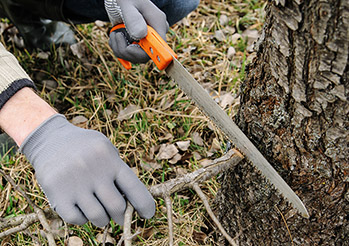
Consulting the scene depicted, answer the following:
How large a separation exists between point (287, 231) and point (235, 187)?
34 centimetres

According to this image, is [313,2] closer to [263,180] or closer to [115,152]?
[263,180]

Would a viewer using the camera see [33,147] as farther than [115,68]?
No

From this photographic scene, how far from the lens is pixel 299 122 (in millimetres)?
1306

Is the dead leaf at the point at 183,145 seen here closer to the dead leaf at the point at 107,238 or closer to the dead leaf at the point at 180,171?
the dead leaf at the point at 180,171

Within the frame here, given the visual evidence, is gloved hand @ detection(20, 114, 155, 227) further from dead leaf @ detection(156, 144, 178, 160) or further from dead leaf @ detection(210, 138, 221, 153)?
dead leaf @ detection(210, 138, 221, 153)

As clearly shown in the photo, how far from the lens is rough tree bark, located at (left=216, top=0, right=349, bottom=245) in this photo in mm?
1092

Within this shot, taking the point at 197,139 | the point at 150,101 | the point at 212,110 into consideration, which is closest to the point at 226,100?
the point at 197,139

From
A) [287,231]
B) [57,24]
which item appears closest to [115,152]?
[287,231]

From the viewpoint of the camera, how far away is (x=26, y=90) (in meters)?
1.66

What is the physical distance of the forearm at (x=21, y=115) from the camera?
5.20 ft

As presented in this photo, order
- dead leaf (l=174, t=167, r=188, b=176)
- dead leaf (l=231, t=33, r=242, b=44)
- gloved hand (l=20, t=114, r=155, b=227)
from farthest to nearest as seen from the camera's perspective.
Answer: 1. dead leaf (l=231, t=33, r=242, b=44)
2. dead leaf (l=174, t=167, r=188, b=176)
3. gloved hand (l=20, t=114, r=155, b=227)

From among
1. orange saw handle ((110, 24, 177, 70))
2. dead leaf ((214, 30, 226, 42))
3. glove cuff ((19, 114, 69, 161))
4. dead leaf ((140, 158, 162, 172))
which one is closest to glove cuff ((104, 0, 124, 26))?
orange saw handle ((110, 24, 177, 70))

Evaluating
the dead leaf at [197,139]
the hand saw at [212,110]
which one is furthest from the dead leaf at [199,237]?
the hand saw at [212,110]

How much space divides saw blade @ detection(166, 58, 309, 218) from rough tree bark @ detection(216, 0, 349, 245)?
5 centimetres
